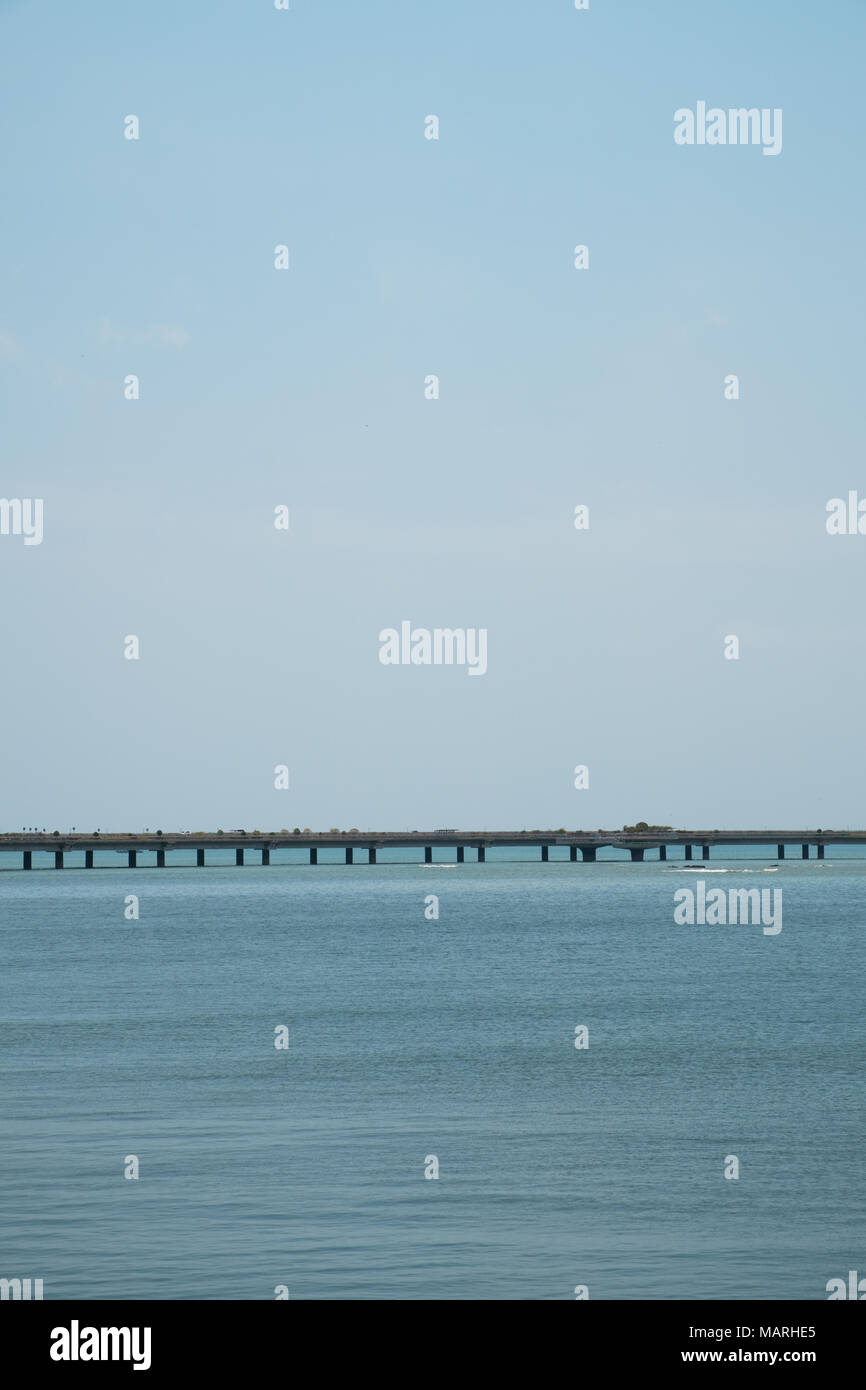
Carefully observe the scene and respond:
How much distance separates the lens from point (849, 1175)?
3058 centimetres

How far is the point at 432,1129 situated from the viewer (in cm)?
3506

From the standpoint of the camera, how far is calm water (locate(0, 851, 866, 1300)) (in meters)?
24.7

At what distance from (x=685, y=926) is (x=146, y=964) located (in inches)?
2040

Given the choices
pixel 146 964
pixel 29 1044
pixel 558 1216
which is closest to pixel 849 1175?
pixel 558 1216

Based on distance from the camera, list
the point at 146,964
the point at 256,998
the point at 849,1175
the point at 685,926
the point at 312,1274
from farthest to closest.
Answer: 1. the point at 685,926
2. the point at 146,964
3. the point at 256,998
4. the point at 849,1175
5. the point at 312,1274

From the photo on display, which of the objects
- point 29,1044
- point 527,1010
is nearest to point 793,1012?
point 527,1010

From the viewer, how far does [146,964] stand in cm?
8188

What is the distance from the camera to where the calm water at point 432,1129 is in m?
24.7
